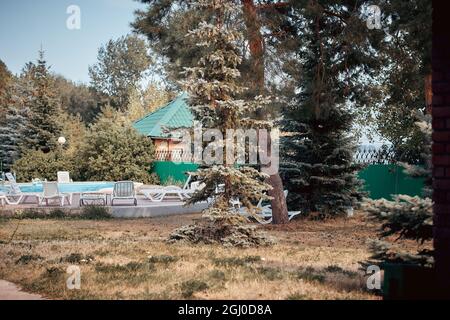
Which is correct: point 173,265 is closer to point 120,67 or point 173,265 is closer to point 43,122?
point 43,122

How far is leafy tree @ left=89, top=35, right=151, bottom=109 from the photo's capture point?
48750 millimetres

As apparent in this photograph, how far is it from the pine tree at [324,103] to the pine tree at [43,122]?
52.7ft

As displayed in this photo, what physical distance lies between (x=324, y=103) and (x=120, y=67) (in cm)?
4107

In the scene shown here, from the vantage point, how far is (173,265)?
640cm

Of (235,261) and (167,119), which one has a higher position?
(167,119)

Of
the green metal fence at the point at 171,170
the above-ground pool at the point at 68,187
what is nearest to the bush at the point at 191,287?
the above-ground pool at the point at 68,187

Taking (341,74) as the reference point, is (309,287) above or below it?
below

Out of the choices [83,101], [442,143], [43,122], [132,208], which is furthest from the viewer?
[83,101]

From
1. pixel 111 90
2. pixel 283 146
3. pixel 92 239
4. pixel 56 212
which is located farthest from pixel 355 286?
pixel 111 90

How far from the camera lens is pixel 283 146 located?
1409cm

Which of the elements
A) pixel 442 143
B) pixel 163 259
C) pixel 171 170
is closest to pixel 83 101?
pixel 171 170

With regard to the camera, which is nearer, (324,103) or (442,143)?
(442,143)
